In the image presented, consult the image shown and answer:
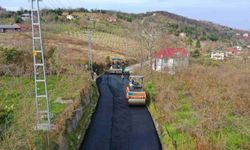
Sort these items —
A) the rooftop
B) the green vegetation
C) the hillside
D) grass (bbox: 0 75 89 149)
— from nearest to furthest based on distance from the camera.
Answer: grass (bbox: 0 75 89 149), the hillside, the green vegetation, the rooftop

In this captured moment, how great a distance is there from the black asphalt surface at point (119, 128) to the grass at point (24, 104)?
7.49 ft

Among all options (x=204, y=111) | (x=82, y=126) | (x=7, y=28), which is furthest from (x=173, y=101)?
(x=7, y=28)

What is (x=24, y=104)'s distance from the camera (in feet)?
61.2

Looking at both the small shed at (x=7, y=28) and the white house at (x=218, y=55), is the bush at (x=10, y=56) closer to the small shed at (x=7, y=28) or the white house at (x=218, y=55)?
the white house at (x=218, y=55)

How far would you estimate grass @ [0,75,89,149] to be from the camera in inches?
458

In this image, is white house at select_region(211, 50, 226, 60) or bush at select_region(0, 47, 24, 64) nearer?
→ bush at select_region(0, 47, 24, 64)

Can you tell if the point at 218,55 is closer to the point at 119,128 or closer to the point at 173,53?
the point at 173,53

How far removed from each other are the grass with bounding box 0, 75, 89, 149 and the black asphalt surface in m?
2.28

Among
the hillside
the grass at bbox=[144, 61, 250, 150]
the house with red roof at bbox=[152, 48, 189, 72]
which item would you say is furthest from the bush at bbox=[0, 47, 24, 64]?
the house with red roof at bbox=[152, 48, 189, 72]

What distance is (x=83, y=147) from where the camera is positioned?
55.4 feet

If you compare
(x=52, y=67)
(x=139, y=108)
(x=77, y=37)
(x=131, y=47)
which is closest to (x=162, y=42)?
(x=131, y=47)

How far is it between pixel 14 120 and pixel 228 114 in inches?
468

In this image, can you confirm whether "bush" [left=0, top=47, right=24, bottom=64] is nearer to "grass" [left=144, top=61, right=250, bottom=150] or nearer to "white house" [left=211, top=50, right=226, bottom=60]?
"grass" [left=144, top=61, right=250, bottom=150]

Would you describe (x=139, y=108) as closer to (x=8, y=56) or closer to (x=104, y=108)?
(x=104, y=108)
